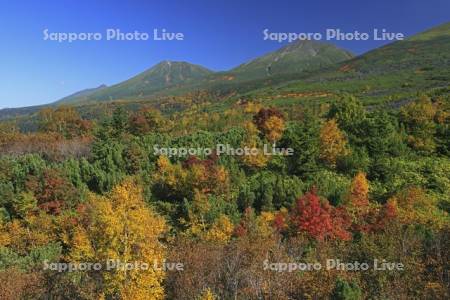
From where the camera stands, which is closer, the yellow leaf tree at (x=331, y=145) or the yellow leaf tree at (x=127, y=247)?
the yellow leaf tree at (x=127, y=247)

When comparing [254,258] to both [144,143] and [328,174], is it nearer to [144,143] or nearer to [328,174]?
[328,174]

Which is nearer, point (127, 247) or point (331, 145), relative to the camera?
point (127, 247)

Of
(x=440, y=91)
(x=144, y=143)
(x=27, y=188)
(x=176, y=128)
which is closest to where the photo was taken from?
(x=27, y=188)

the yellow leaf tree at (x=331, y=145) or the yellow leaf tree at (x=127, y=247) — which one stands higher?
the yellow leaf tree at (x=331, y=145)

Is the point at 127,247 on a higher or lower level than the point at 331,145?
lower

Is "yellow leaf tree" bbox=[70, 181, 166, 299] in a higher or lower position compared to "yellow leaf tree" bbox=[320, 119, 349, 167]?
lower

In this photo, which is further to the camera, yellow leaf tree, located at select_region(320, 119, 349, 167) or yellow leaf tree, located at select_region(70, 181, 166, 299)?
yellow leaf tree, located at select_region(320, 119, 349, 167)

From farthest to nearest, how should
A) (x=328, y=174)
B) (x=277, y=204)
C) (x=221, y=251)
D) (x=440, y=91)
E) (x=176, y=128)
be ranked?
1. (x=176, y=128)
2. (x=440, y=91)
3. (x=328, y=174)
4. (x=277, y=204)
5. (x=221, y=251)

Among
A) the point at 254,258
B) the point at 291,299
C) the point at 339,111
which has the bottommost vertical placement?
the point at 291,299

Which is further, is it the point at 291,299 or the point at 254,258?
the point at 254,258

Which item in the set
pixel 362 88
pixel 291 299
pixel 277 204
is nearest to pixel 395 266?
pixel 291 299

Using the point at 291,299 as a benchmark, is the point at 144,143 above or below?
above
